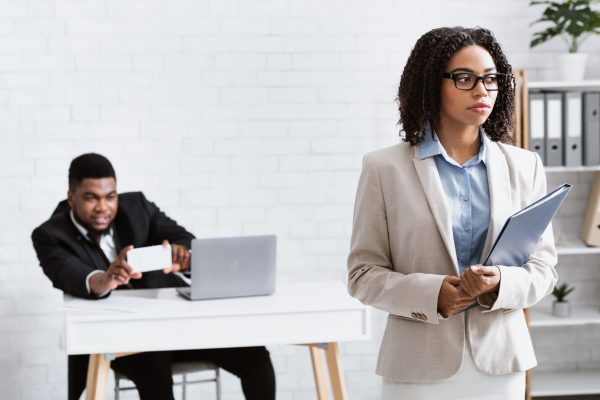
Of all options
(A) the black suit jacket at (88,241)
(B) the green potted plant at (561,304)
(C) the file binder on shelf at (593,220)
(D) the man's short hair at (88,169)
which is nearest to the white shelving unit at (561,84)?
(C) the file binder on shelf at (593,220)

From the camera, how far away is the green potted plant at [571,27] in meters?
3.71

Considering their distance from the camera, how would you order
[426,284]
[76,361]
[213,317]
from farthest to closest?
[76,361] → [213,317] → [426,284]

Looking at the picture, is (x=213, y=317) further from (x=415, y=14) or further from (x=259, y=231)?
(x=415, y=14)

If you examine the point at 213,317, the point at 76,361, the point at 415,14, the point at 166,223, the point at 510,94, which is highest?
the point at 415,14

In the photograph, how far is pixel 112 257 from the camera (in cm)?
314

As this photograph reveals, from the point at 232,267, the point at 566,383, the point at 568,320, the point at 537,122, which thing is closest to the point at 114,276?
the point at 232,267

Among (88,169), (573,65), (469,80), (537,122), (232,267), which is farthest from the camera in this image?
(573,65)

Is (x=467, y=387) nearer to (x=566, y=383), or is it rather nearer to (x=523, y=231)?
(x=523, y=231)

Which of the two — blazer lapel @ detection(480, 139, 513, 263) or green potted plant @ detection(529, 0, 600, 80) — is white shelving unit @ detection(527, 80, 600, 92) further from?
blazer lapel @ detection(480, 139, 513, 263)

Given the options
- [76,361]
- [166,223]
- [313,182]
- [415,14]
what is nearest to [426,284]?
[76,361]

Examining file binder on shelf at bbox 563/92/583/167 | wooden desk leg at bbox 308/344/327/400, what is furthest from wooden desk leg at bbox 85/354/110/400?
file binder on shelf at bbox 563/92/583/167

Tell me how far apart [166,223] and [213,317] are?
805 millimetres

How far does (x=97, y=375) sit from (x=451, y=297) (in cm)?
153

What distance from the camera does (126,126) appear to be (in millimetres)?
3795
